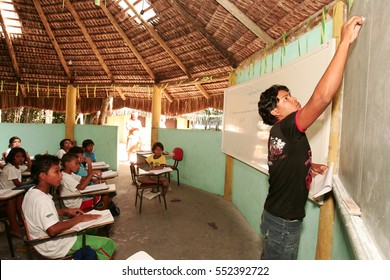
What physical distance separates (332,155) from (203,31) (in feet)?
12.7

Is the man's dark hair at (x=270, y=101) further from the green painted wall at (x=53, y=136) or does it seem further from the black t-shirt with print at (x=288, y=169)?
the green painted wall at (x=53, y=136)

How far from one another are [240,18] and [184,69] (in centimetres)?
313

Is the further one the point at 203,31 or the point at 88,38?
the point at 88,38

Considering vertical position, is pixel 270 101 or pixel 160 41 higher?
pixel 160 41

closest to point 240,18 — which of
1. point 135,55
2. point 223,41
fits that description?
point 223,41

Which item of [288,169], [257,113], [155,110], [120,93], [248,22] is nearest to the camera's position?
[288,169]

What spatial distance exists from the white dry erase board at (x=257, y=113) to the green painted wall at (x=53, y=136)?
14.7ft

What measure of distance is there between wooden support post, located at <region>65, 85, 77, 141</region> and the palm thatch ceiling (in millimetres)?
235

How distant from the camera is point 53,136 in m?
8.01

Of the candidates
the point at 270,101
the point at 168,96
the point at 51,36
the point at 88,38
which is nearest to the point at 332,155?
the point at 270,101

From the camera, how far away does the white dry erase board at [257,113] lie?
2.12 m

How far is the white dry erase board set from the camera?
6.94 ft

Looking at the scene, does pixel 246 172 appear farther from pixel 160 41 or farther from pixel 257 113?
pixel 160 41

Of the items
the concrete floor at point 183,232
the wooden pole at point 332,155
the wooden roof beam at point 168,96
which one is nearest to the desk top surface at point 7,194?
the concrete floor at point 183,232
